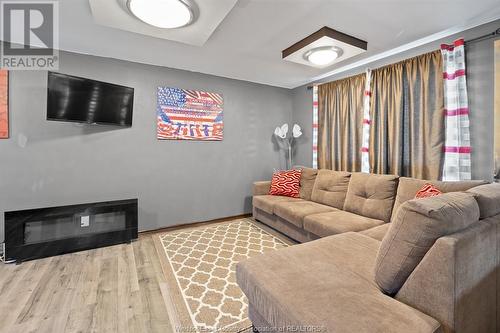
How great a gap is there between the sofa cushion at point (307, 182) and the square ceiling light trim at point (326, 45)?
169 centimetres

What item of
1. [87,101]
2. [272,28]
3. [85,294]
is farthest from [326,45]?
[85,294]

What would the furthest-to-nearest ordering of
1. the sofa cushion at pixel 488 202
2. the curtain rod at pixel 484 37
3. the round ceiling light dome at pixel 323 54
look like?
the round ceiling light dome at pixel 323 54 → the curtain rod at pixel 484 37 → the sofa cushion at pixel 488 202

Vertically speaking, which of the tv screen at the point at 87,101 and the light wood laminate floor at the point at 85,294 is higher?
the tv screen at the point at 87,101

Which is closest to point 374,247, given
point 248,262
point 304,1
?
point 248,262

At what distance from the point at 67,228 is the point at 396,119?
4.20m

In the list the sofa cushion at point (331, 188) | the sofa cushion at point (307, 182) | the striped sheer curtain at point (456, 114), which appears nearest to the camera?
the striped sheer curtain at point (456, 114)

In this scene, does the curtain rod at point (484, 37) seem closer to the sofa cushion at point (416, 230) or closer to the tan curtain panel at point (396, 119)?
the tan curtain panel at point (396, 119)

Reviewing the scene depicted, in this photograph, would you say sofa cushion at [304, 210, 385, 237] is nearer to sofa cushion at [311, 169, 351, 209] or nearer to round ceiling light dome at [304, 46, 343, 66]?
sofa cushion at [311, 169, 351, 209]

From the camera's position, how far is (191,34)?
88.3 inches

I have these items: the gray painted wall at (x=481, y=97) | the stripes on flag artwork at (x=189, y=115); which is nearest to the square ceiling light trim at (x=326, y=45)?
the gray painted wall at (x=481, y=97)

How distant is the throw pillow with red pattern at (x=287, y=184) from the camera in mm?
3695

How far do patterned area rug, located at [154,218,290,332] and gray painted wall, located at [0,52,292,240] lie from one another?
0.56m

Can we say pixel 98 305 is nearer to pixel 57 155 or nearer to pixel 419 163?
pixel 57 155

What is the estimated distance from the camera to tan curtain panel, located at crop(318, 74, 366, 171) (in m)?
3.40
